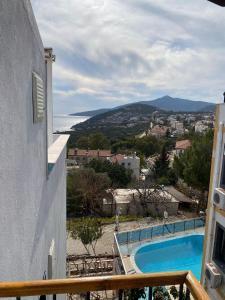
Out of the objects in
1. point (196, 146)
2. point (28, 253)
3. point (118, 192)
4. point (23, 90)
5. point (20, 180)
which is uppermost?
point (23, 90)

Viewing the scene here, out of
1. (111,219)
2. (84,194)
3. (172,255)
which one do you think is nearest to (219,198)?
(172,255)

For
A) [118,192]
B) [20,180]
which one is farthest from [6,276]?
[118,192]

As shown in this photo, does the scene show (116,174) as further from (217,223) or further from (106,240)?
(217,223)

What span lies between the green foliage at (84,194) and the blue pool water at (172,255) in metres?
9.55

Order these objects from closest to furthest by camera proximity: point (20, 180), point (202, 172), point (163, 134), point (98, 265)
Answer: point (20, 180) < point (98, 265) < point (202, 172) < point (163, 134)

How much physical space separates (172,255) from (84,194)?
34.9 feet

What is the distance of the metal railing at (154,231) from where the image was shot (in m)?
13.9

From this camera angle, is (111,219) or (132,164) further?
(132,164)

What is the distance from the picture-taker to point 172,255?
14484 millimetres

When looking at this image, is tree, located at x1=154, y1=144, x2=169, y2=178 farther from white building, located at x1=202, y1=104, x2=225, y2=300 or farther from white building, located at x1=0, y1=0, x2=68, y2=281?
white building, located at x1=0, y1=0, x2=68, y2=281

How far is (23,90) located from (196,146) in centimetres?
2008

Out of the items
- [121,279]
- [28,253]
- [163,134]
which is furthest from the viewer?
[163,134]

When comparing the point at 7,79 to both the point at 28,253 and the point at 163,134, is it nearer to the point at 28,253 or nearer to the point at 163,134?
the point at 28,253

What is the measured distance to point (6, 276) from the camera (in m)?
1.69
